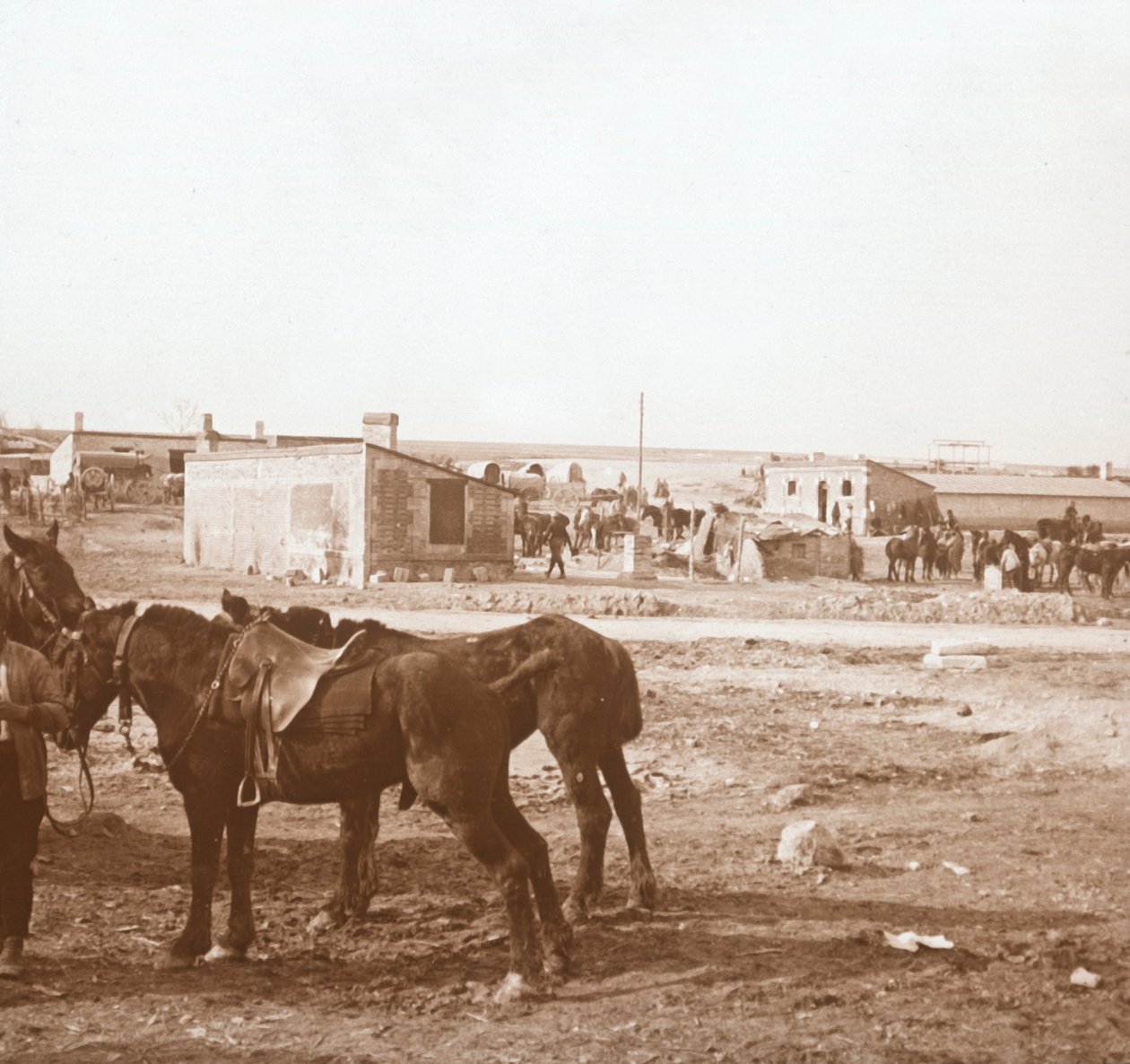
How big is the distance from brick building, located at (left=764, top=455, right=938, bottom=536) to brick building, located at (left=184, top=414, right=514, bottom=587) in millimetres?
21223

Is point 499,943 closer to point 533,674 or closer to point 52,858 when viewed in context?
point 533,674

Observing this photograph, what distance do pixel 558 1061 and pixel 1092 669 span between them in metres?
14.3

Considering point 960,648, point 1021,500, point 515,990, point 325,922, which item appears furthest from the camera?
point 1021,500

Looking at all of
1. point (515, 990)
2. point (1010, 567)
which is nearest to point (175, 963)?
point (515, 990)

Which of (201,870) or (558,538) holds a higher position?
(558,538)

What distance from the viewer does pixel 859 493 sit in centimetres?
5088

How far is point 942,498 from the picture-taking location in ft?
179

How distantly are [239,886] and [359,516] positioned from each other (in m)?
24.9

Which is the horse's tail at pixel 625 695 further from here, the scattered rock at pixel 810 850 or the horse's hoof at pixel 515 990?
the horse's hoof at pixel 515 990

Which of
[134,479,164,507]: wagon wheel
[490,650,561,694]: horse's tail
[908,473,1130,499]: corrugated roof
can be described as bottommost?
[490,650,561,694]: horse's tail

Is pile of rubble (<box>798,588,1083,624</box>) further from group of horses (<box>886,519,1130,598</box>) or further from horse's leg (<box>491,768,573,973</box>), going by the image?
horse's leg (<box>491,768,573,973</box>)

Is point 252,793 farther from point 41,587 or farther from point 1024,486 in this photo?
point 1024,486

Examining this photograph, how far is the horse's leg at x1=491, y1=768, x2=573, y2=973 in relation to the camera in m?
6.01

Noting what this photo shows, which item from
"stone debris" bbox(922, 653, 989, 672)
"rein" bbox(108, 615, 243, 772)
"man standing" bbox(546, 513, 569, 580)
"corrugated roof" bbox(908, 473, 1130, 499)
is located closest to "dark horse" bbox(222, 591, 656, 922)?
"rein" bbox(108, 615, 243, 772)
